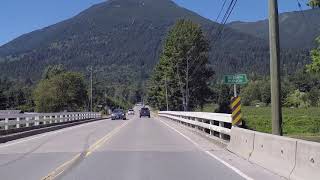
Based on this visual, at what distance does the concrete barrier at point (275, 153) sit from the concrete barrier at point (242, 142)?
573 millimetres

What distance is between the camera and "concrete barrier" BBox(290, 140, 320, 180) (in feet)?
34.9

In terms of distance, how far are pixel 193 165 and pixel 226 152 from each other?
431 cm

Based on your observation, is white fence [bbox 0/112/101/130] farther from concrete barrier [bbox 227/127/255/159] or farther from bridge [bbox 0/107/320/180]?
concrete barrier [bbox 227/127/255/159]

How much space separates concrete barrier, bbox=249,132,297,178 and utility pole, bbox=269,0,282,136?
185cm

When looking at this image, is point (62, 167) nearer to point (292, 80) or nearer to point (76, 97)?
point (76, 97)

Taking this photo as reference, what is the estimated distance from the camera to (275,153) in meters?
13.7

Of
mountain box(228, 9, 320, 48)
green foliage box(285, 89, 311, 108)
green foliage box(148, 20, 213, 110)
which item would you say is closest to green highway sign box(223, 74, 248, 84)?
mountain box(228, 9, 320, 48)

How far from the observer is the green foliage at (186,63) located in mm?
97438

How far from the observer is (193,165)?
1570 centimetres

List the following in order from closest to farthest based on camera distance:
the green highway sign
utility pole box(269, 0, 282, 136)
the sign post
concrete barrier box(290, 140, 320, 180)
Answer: concrete barrier box(290, 140, 320, 180), utility pole box(269, 0, 282, 136), the sign post, the green highway sign

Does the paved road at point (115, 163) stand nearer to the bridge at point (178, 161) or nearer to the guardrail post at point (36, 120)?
the bridge at point (178, 161)

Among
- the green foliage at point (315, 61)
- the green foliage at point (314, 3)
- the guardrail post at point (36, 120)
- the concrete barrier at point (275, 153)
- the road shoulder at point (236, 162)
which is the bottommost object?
the road shoulder at point (236, 162)

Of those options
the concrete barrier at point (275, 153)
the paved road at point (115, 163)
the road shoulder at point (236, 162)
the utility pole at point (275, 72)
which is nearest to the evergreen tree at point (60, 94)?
the paved road at point (115, 163)

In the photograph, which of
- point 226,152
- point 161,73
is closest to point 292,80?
point 161,73
